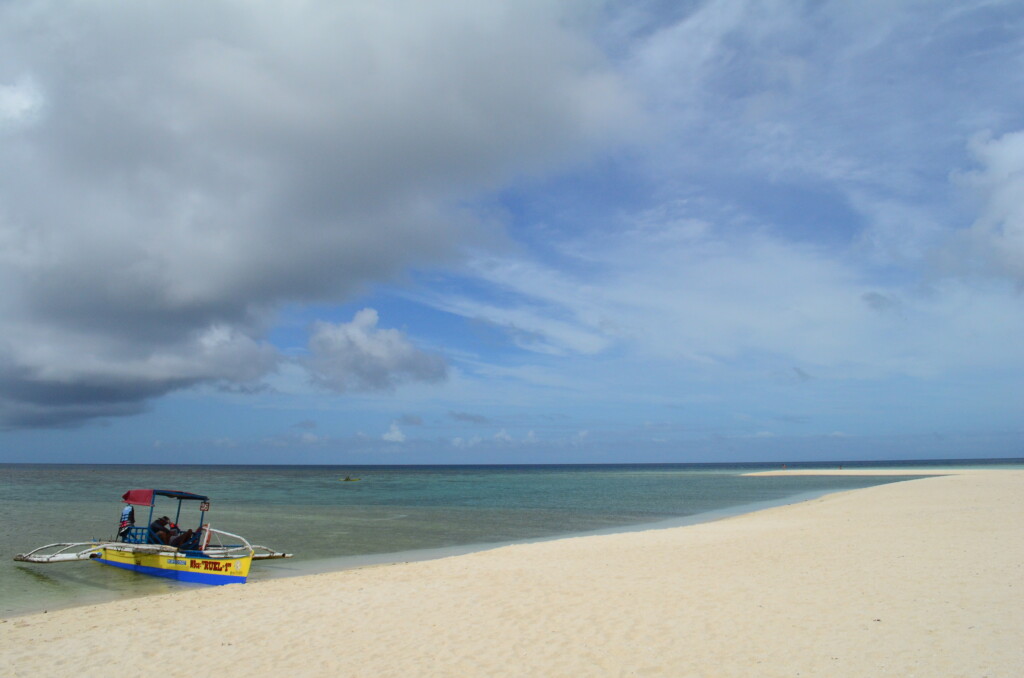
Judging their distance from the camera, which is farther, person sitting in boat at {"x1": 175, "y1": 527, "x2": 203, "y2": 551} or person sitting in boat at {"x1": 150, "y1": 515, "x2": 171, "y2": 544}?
person sitting in boat at {"x1": 150, "y1": 515, "x2": 171, "y2": 544}

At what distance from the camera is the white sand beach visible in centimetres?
918

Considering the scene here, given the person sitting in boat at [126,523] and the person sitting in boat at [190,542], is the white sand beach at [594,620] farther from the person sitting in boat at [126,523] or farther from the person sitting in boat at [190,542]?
the person sitting in boat at [126,523]

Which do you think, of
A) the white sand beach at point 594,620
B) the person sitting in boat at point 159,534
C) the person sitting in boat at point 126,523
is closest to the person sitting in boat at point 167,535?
the person sitting in boat at point 159,534

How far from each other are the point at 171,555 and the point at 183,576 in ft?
2.83

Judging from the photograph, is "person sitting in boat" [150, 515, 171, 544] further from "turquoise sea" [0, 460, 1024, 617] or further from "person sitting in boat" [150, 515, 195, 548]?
"turquoise sea" [0, 460, 1024, 617]

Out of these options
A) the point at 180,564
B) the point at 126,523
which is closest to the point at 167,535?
the point at 126,523

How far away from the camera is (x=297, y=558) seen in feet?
76.5

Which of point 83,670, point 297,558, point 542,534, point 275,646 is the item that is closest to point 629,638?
point 275,646

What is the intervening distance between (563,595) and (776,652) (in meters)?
4.97

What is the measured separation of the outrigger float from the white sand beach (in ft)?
4.71

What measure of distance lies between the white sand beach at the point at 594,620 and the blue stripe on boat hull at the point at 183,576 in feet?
3.81

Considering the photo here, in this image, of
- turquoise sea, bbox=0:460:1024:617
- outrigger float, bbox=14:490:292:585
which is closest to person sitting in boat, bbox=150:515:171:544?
outrigger float, bbox=14:490:292:585

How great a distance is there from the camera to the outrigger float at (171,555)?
60.1ft

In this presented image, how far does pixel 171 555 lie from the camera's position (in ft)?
63.5
